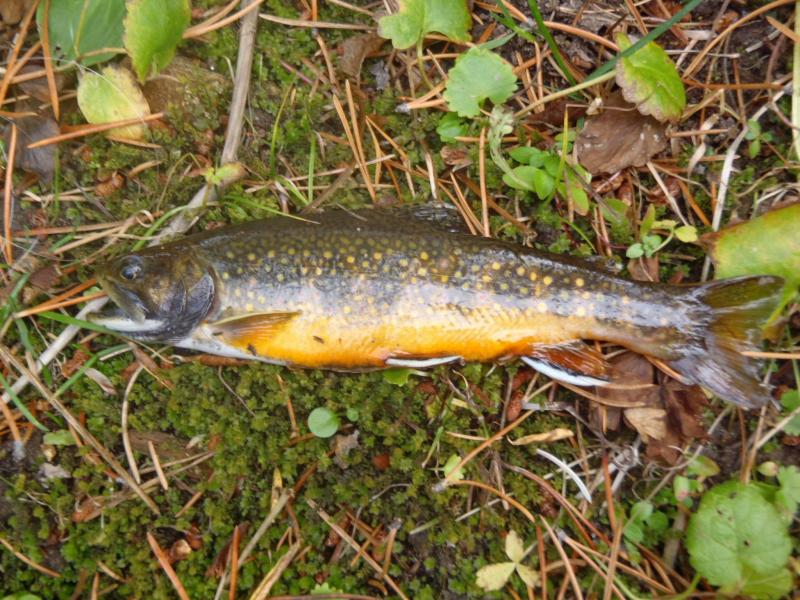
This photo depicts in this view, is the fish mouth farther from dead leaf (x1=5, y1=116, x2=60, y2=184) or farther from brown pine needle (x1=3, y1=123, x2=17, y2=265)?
dead leaf (x1=5, y1=116, x2=60, y2=184)

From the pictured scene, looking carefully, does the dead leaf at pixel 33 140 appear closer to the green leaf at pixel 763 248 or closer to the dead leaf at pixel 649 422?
the dead leaf at pixel 649 422

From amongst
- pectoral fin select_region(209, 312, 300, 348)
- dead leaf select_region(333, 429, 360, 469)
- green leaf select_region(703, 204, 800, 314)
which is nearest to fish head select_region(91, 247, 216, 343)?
pectoral fin select_region(209, 312, 300, 348)

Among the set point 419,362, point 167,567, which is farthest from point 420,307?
point 167,567

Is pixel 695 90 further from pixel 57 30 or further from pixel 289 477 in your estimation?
pixel 57 30

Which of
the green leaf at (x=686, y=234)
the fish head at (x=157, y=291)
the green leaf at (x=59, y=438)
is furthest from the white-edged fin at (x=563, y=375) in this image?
the green leaf at (x=59, y=438)

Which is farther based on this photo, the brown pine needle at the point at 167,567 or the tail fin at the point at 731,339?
the brown pine needle at the point at 167,567

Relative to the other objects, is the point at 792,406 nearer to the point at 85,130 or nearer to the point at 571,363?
the point at 571,363

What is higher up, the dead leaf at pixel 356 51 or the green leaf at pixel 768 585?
the dead leaf at pixel 356 51
